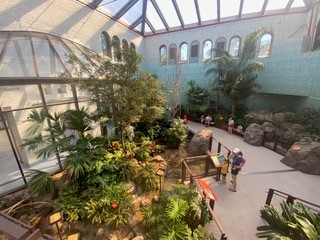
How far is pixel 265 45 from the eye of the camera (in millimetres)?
11492

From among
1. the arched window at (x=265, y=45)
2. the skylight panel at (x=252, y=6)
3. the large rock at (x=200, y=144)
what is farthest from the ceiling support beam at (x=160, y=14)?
the large rock at (x=200, y=144)

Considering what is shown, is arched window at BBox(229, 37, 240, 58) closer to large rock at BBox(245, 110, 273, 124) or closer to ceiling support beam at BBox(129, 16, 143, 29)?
large rock at BBox(245, 110, 273, 124)

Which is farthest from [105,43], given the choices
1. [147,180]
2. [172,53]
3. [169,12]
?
[147,180]

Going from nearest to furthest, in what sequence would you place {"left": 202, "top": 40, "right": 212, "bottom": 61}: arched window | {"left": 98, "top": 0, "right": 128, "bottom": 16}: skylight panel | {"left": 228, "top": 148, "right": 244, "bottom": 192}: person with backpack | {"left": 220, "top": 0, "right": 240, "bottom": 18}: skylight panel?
{"left": 228, "top": 148, "right": 244, "bottom": 192}: person with backpack, {"left": 98, "top": 0, "right": 128, "bottom": 16}: skylight panel, {"left": 220, "top": 0, "right": 240, "bottom": 18}: skylight panel, {"left": 202, "top": 40, "right": 212, "bottom": 61}: arched window

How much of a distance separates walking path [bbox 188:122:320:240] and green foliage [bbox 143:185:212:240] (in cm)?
87

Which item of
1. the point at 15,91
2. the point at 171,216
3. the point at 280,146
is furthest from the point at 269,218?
the point at 15,91

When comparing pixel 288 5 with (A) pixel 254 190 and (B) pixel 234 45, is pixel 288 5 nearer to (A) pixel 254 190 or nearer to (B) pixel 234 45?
(B) pixel 234 45

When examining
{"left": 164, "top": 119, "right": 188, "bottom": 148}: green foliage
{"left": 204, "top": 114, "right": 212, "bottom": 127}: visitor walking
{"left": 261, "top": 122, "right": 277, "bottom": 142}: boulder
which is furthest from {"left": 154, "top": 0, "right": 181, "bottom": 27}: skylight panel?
{"left": 261, "top": 122, "right": 277, "bottom": 142}: boulder

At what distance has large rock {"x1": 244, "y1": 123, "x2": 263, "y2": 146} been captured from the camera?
886cm

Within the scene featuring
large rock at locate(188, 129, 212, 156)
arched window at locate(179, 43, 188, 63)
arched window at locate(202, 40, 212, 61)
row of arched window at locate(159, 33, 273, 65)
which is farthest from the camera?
arched window at locate(179, 43, 188, 63)

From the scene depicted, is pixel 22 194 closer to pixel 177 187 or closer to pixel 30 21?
pixel 177 187

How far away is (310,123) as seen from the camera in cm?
854

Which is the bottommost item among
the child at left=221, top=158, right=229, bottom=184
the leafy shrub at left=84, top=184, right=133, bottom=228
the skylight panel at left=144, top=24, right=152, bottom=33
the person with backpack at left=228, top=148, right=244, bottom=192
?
the leafy shrub at left=84, top=184, right=133, bottom=228

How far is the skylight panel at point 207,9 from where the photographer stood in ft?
36.6
